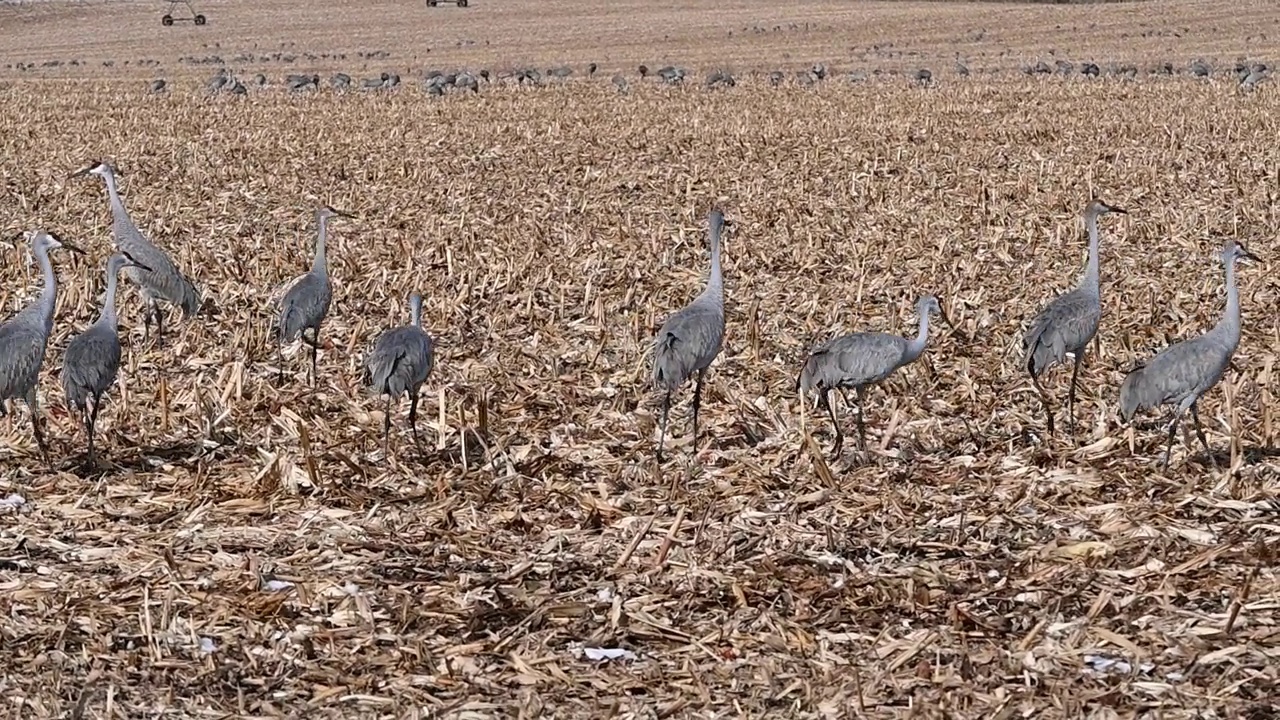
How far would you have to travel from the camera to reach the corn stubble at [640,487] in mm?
5047

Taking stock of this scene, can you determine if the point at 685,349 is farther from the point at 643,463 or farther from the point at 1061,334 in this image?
the point at 1061,334

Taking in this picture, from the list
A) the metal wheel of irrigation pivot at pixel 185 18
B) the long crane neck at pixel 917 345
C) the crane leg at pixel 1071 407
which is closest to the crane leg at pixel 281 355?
the long crane neck at pixel 917 345

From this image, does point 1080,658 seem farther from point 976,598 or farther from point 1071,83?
point 1071,83

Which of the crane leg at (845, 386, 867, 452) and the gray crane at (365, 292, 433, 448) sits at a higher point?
the gray crane at (365, 292, 433, 448)

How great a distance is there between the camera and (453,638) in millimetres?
5277

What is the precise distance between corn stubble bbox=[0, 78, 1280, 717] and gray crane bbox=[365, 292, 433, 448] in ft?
0.83

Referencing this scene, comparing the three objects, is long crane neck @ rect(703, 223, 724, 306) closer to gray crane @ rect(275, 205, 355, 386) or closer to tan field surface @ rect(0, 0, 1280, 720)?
tan field surface @ rect(0, 0, 1280, 720)

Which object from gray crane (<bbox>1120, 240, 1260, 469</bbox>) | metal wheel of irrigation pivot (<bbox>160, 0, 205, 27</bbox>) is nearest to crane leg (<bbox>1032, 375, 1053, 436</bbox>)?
gray crane (<bbox>1120, 240, 1260, 469</bbox>)

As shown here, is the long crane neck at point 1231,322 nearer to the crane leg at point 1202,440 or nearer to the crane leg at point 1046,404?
the crane leg at point 1202,440

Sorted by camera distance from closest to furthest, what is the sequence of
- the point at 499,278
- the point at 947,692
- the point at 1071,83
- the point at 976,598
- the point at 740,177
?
the point at 947,692 < the point at 976,598 < the point at 499,278 < the point at 740,177 < the point at 1071,83

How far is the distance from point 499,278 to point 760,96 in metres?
16.7

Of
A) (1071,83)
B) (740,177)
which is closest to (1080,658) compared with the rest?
(740,177)

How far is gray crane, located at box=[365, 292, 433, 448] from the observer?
23.7 feet

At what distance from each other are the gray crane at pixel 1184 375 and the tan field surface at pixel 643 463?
0.25 meters
